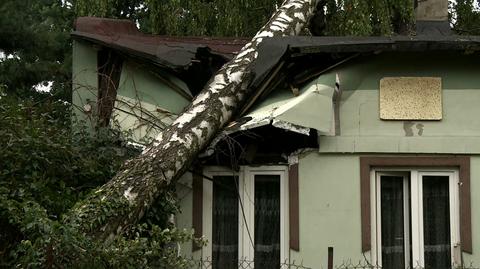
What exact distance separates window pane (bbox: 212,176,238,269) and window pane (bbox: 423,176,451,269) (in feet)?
6.38

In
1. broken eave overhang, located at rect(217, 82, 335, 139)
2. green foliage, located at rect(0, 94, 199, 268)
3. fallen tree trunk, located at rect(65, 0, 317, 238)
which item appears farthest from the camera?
broken eave overhang, located at rect(217, 82, 335, 139)

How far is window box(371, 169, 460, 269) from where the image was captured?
7.07m

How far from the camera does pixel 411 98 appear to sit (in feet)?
23.3

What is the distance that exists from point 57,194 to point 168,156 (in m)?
1.13

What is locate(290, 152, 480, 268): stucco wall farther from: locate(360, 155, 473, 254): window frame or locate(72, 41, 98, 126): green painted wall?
locate(72, 41, 98, 126): green painted wall

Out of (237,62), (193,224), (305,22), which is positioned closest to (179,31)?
(305,22)

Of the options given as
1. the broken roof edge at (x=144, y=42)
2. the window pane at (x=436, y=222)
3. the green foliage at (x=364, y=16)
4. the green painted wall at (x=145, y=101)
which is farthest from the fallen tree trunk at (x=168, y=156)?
the green foliage at (x=364, y=16)

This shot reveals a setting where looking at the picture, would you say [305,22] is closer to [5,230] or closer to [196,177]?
[196,177]

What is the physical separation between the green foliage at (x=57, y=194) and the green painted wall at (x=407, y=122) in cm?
196

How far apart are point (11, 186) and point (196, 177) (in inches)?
84.5

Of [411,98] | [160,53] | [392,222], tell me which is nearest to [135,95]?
[160,53]

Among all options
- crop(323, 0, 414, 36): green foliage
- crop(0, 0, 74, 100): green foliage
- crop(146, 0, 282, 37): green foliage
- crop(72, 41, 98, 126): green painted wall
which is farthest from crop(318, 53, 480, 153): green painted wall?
crop(0, 0, 74, 100): green foliage

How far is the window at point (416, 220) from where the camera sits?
7.07 m

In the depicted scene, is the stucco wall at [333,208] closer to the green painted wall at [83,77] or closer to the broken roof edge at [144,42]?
the broken roof edge at [144,42]
